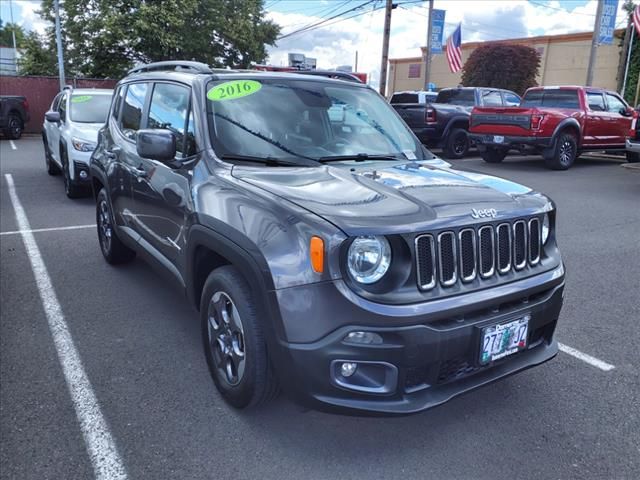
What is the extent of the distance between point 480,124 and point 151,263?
A: 10.6m

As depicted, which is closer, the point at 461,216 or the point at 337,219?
the point at 337,219

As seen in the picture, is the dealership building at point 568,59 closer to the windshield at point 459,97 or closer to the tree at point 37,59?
the windshield at point 459,97

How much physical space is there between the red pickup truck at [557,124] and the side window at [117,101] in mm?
9651

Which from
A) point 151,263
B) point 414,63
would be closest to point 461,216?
point 151,263

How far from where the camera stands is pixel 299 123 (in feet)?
11.9

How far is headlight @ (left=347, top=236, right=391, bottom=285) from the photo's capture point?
237 centimetres

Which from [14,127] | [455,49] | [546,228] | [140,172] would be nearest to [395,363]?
[546,228]

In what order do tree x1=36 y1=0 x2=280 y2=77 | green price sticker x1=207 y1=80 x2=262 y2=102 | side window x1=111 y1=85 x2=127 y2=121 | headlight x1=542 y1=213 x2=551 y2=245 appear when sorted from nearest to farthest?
headlight x1=542 y1=213 x2=551 y2=245 → green price sticker x1=207 y1=80 x2=262 y2=102 → side window x1=111 y1=85 x2=127 y2=121 → tree x1=36 y1=0 x2=280 y2=77

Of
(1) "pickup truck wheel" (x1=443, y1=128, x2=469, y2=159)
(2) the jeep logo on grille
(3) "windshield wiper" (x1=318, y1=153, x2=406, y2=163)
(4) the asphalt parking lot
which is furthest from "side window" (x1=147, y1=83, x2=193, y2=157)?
(1) "pickup truck wheel" (x1=443, y1=128, x2=469, y2=159)

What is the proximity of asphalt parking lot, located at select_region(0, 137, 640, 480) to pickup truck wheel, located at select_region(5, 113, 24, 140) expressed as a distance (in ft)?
52.9

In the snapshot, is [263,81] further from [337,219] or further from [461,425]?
[461,425]

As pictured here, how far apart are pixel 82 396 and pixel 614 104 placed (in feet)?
47.2

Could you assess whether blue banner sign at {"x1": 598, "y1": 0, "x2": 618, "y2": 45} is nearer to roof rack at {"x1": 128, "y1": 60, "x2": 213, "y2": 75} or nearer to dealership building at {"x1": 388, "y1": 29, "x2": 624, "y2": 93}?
dealership building at {"x1": 388, "y1": 29, "x2": 624, "y2": 93}

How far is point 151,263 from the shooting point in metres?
4.15
